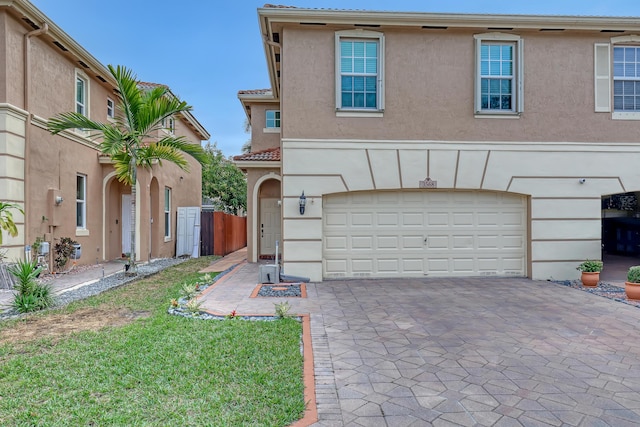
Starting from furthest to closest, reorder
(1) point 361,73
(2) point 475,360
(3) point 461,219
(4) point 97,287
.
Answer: (3) point 461,219 < (1) point 361,73 < (4) point 97,287 < (2) point 475,360

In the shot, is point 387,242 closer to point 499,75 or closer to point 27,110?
point 499,75

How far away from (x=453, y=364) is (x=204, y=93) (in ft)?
124

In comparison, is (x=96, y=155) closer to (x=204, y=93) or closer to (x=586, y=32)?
(x=586, y=32)

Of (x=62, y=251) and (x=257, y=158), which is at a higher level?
(x=257, y=158)

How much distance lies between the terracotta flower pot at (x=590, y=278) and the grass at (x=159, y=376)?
7206 mm

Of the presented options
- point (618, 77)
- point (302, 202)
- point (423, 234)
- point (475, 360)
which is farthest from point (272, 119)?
point (475, 360)

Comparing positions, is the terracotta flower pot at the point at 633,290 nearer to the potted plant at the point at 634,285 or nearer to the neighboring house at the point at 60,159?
the potted plant at the point at 634,285

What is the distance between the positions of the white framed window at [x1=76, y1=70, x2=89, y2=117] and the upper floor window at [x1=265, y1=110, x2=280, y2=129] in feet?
19.9

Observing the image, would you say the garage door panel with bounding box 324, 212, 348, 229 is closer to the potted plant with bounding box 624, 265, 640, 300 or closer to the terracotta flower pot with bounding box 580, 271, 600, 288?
the terracotta flower pot with bounding box 580, 271, 600, 288

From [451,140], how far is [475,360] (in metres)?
6.38

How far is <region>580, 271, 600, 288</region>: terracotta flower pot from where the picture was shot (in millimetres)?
8906

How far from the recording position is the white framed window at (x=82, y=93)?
12.0m

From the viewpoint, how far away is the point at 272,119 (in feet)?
50.1

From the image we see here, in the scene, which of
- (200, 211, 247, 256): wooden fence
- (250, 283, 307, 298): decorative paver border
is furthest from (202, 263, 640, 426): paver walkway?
(200, 211, 247, 256): wooden fence
